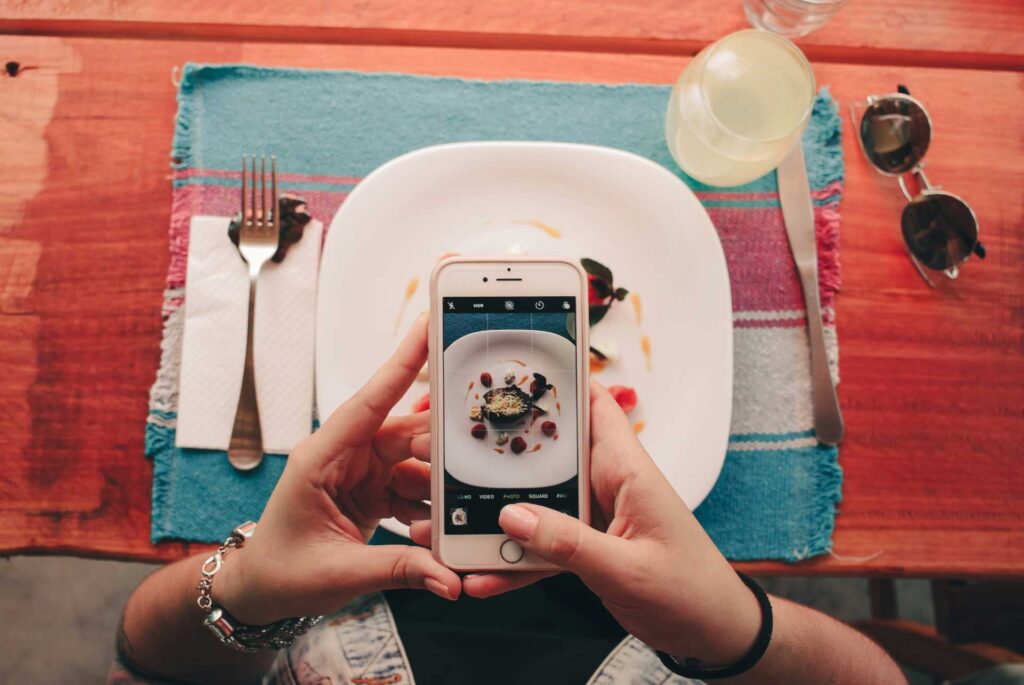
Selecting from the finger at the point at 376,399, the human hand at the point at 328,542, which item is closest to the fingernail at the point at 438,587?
the human hand at the point at 328,542

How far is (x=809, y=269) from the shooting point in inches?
27.8

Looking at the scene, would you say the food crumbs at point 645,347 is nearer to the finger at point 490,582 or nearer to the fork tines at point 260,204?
the finger at point 490,582

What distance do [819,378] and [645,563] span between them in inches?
13.1

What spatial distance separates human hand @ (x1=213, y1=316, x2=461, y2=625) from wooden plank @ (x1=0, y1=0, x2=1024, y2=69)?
40cm

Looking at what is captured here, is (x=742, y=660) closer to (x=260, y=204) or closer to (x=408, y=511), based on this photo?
(x=408, y=511)

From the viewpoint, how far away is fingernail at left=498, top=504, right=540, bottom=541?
1.58 ft

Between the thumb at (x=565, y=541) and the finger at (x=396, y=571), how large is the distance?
62 mm

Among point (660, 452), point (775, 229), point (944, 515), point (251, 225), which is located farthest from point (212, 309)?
point (944, 515)

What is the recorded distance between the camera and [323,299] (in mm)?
632

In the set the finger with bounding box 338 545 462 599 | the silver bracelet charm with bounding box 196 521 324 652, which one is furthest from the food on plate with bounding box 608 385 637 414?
the silver bracelet charm with bounding box 196 521 324 652

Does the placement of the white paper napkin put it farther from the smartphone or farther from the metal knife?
the metal knife

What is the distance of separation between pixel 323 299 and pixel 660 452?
0.37 meters

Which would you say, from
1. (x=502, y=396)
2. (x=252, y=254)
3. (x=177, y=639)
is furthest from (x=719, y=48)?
(x=177, y=639)

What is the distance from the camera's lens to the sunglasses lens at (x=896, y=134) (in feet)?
2.40
